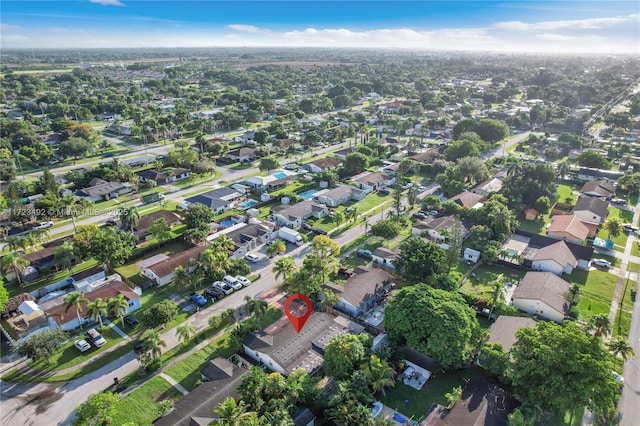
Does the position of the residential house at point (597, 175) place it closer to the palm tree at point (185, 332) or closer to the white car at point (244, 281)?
the white car at point (244, 281)

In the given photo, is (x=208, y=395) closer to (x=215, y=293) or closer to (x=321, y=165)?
(x=215, y=293)

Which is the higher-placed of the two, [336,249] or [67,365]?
[336,249]

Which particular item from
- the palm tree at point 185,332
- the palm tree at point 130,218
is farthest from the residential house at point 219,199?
the palm tree at point 185,332

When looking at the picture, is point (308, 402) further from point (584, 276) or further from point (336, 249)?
point (584, 276)

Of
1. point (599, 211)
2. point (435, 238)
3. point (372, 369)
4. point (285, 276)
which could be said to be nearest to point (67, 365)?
point (285, 276)

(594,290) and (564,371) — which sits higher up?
(564,371)

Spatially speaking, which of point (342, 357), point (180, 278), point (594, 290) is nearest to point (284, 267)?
point (180, 278)
